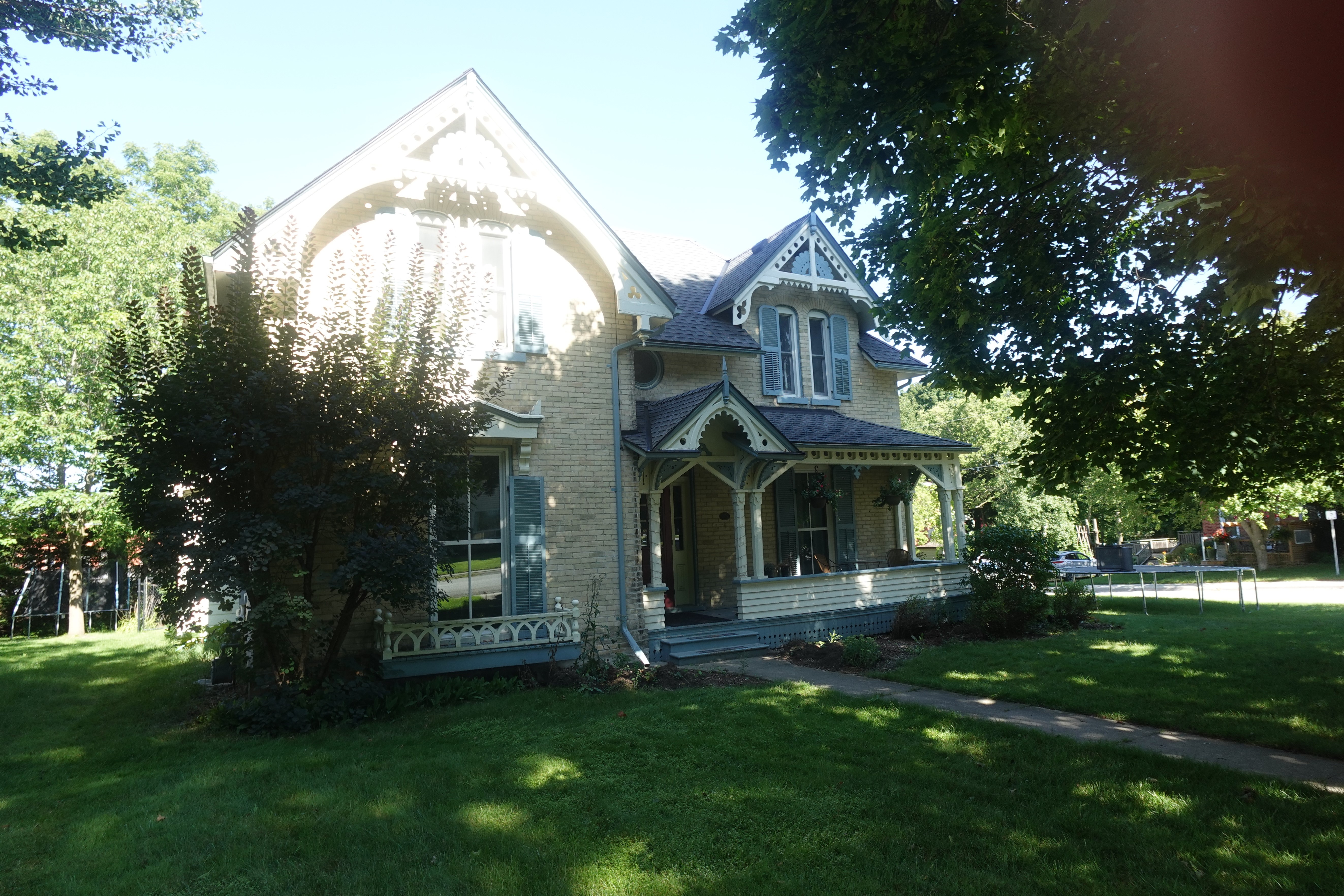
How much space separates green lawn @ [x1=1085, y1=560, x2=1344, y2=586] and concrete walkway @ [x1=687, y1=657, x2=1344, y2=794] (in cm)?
1747

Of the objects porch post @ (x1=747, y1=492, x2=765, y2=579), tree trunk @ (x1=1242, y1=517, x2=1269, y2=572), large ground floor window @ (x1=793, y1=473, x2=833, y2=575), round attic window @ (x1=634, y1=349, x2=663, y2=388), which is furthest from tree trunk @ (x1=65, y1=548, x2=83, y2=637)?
tree trunk @ (x1=1242, y1=517, x2=1269, y2=572)

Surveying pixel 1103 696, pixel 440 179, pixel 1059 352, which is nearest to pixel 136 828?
pixel 440 179

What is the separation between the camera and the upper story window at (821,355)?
17.0 meters

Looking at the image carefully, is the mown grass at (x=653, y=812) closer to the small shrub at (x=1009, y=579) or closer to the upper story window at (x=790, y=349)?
the small shrub at (x=1009, y=579)

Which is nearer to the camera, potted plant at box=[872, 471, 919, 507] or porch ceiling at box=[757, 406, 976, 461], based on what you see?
porch ceiling at box=[757, 406, 976, 461]

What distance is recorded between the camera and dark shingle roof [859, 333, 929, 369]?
17609 millimetres

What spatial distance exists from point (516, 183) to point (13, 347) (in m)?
16.9

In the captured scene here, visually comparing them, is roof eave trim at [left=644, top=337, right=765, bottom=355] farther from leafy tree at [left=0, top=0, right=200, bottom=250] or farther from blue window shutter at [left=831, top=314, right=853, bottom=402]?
leafy tree at [left=0, top=0, right=200, bottom=250]

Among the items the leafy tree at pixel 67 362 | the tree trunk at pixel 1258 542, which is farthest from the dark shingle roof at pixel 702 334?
the tree trunk at pixel 1258 542

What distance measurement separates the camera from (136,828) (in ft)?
17.9

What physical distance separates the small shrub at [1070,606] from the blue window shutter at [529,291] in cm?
1064

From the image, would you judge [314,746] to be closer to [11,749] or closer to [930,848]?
[11,749]

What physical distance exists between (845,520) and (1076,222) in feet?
29.0

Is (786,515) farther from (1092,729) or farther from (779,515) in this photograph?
(1092,729)
